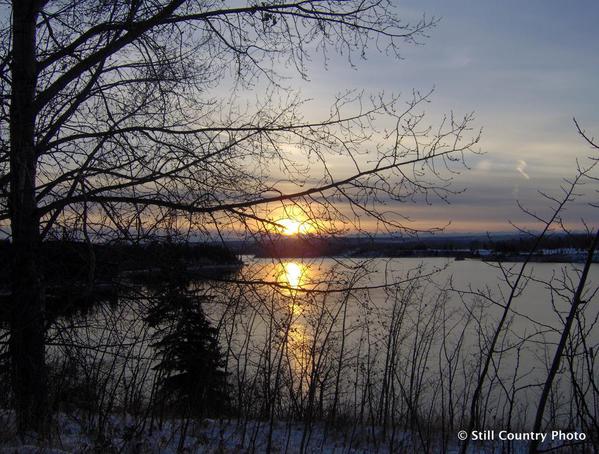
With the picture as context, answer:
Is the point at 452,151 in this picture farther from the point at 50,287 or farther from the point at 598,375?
the point at 598,375

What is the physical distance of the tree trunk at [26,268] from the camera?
525cm

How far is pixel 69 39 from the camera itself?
5973 millimetres

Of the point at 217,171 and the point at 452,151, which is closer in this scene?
the point at 452,151

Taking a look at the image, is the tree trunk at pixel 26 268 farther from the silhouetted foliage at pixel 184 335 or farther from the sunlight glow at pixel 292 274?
the sunlight glow at pixel 292 274

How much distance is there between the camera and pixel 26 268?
17.8 feet

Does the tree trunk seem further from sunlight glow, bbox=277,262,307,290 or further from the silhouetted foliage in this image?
sunlight glow, bbox=277,262,307,290

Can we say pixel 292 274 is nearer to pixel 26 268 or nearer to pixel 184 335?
pixel 184 335

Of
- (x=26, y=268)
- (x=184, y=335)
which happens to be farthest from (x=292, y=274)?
(x=26, y=268)

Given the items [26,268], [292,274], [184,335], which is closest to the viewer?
[26,268]

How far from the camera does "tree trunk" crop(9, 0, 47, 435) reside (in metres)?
5.25

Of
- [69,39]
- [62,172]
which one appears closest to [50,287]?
[62,172]

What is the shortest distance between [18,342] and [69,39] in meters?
3.00

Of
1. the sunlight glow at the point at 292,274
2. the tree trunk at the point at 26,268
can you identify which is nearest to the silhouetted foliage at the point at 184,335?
the sunlight glow at the point at 292,274

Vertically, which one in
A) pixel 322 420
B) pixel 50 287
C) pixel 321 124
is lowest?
pixel 322 420
